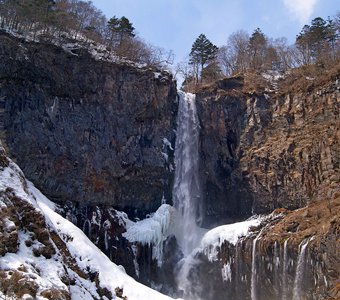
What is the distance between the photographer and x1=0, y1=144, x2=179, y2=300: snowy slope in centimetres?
1323

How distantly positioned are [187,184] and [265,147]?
21.5 feet

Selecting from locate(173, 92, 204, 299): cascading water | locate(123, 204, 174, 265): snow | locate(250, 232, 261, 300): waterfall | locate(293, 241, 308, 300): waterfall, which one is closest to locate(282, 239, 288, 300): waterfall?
locate(293, 241, 308, 300): waterfall

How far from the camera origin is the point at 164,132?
112 ft

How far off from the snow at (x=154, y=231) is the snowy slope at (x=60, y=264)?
10.1m

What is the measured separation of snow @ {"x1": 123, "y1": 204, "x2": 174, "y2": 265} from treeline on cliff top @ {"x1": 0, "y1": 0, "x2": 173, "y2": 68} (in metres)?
12.3

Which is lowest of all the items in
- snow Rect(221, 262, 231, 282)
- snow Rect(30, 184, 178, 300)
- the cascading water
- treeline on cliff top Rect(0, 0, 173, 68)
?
snow Rect(221, 262, 231, 282)

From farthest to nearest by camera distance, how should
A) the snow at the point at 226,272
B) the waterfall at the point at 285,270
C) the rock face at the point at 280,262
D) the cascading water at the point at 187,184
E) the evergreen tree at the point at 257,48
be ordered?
the evergreen tree at the point at 257,48 < the cascading water at the point at 187,184 < the snow at the point at 226,272 < the waterfall at the point at 285,270 < the rock face at the point at 280,262

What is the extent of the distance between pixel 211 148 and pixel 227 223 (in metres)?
6.01

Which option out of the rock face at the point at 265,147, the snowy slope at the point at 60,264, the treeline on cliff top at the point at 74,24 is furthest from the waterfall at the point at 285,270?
the treeline on cliff top at the point at 74,24

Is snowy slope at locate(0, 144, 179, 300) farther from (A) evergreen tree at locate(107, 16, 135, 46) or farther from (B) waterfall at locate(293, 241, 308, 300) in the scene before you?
(A) evergreen tree at locate(107, 16, 135, 46)

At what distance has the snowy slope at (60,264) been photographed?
1323 centimetres

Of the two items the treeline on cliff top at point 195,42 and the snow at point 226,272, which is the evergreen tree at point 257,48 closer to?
the treeline on cliff top at point 195,42

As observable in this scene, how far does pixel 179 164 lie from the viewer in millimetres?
34906

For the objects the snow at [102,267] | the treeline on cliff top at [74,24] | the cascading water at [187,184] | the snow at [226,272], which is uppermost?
the treeline on cliff top at [74,24]
